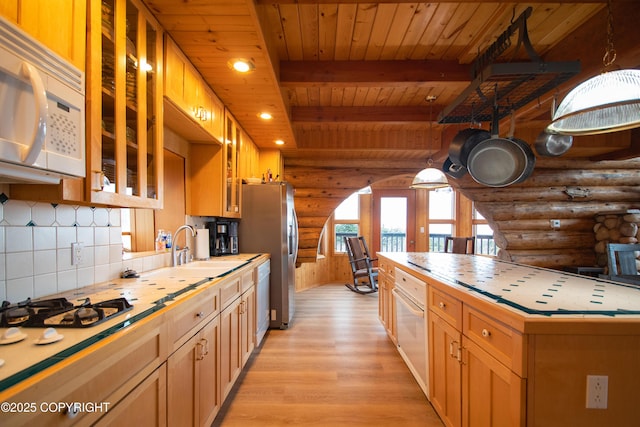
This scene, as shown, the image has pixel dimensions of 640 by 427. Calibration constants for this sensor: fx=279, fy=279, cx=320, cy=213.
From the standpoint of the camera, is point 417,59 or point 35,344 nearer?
point 35,344

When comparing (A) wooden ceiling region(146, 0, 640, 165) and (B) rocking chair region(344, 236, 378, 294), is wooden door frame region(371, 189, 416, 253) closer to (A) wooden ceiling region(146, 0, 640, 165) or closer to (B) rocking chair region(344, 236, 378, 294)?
(B) rocking chair region(344, 236, 378, 294)

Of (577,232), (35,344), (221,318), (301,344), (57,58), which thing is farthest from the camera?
(577,232)

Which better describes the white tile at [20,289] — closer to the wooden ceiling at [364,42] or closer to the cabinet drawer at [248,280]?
the cabinet drawer at [248,280]

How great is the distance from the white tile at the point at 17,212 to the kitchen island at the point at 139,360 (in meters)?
0.37

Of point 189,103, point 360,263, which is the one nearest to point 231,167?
point 189,103

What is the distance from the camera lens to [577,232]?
13.9 feet

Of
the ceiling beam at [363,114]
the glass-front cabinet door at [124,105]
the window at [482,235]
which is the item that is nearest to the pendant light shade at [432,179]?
the ceiling beam at [363,114]


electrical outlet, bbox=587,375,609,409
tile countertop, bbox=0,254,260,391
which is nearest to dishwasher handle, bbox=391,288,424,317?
electrical outlet, bbox=587,375,609,409

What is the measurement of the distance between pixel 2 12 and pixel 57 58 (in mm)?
154

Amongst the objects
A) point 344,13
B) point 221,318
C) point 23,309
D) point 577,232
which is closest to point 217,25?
point 344,13

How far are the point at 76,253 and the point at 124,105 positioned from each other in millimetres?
778

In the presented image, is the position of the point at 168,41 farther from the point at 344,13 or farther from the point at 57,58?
the point at 344,13

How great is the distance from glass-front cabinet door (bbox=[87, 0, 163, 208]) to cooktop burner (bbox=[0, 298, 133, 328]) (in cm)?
42

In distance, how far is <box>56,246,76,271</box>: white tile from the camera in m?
1.32
